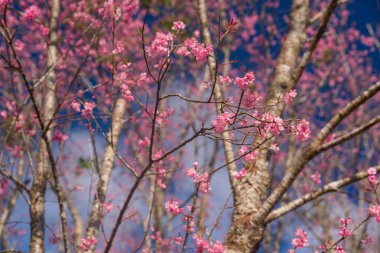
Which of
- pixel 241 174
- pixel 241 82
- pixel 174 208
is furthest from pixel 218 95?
pixel 241 82

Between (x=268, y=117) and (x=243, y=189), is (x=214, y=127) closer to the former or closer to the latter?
(x=268, y=117)

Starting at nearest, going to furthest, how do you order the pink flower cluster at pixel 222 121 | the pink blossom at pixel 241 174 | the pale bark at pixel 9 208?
1. the pink flower cluster at pixel 222 121
2. the pink blossom at pixel 241 174
3. the pale bark at pixel 9 208

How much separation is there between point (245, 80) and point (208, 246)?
61.6 inches

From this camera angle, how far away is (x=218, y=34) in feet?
7.98

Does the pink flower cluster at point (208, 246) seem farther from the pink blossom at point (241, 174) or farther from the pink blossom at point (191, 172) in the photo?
the pink blossom at point (241, 174)

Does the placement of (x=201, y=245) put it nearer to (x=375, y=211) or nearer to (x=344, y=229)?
(x=344, y=229)

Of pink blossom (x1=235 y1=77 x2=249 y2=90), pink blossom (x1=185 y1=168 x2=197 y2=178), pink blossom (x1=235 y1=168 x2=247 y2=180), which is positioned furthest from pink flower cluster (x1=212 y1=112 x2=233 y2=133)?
pink blossom (x1=235 y1=168 x2=247 y2=180)

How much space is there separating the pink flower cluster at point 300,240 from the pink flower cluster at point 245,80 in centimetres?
184

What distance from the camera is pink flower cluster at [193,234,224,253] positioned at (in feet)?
10.6

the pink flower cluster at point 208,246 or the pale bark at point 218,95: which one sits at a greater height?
the pale bark at point 218,95

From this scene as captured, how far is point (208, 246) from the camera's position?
3340mm

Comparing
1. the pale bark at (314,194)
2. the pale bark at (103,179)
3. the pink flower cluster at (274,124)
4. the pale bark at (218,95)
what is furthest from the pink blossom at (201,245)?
the pink flower cluster at (274,124)

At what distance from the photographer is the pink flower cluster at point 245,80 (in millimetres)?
2531

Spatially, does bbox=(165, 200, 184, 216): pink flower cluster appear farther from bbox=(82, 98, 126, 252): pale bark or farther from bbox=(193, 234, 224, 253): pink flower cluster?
bbox=(82, 98, 126, 252): pale bark
